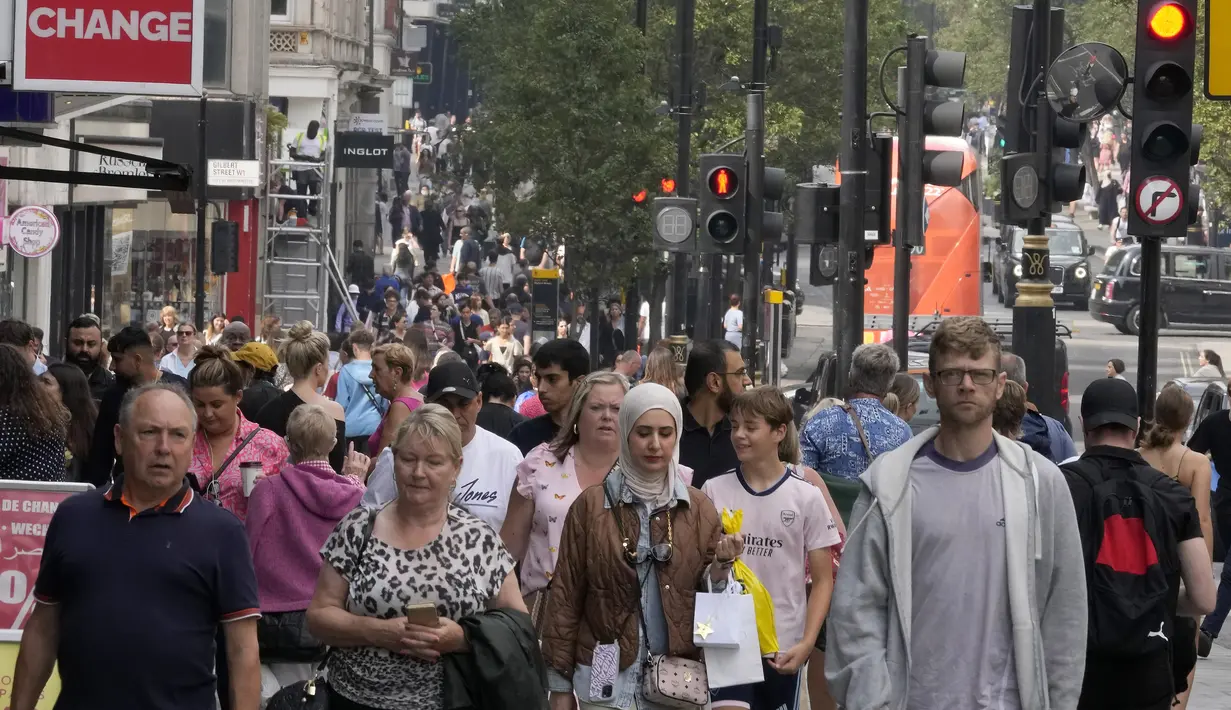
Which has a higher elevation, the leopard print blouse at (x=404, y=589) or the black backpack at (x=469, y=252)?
the black backpack at (x=469, y=252)

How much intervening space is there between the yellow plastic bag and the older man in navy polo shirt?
1634mm

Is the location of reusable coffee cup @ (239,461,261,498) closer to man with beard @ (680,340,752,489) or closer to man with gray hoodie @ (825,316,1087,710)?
man with beard @ (680,340,752,489)

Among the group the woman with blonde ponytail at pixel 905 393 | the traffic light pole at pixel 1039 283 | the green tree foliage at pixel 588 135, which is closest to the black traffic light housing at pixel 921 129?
the traffic light pole at pixel 1039 283

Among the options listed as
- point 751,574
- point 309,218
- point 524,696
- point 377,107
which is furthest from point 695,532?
point 377,107

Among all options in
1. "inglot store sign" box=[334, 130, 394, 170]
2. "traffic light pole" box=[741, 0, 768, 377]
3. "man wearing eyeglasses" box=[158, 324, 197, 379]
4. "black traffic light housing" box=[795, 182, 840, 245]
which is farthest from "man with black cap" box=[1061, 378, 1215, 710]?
"inglot store sign" box=[334, 130, 394, 170]

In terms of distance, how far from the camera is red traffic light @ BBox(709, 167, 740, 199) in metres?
20.0

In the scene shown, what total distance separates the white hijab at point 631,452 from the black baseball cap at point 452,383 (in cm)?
212

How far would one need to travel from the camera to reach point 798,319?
56406 mm

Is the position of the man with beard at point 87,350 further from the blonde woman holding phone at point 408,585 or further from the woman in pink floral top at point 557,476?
the blonde woman holding phone at point 408,585

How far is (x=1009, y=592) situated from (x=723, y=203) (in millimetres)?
14765

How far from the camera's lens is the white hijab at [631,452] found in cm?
653

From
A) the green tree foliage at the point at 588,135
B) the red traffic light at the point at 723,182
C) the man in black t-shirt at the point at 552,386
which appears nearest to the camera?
the man in black t-shirt at the point at 552,386

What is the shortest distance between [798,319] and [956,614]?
167ft

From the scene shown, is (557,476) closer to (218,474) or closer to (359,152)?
(218,474)
